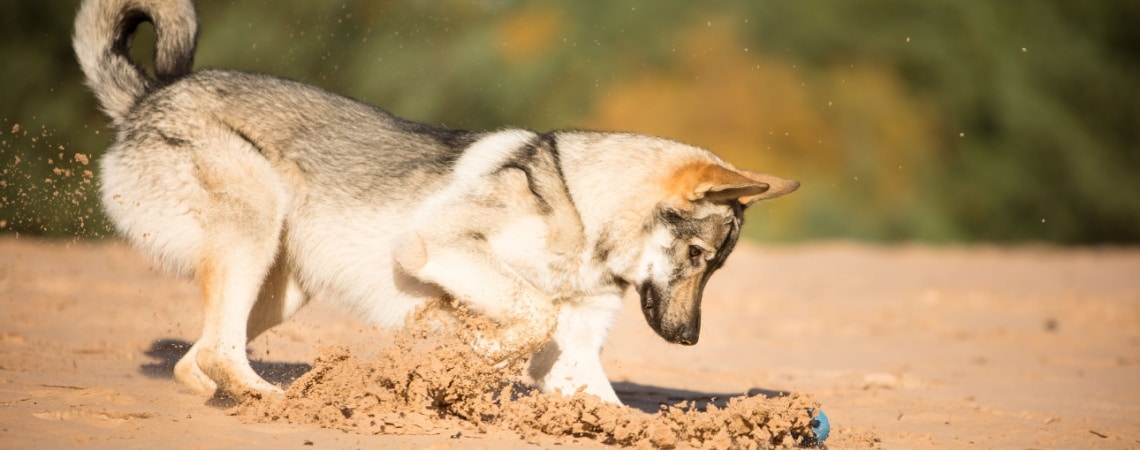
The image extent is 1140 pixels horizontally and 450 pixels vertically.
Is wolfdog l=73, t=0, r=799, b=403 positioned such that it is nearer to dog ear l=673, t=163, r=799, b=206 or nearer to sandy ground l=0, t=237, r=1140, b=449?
dog ear l=673, t=163, r=799, b=206

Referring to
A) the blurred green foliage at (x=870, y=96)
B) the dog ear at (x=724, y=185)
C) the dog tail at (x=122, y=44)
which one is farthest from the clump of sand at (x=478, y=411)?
the blurred green foliage at (x=870, y=96)

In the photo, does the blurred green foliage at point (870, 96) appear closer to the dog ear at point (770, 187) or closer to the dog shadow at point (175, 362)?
the dog shadow at point (175, 362)

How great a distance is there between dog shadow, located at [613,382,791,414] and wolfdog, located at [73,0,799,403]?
73cm

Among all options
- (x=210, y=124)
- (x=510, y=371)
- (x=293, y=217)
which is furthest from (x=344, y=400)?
(x=210, y=124)

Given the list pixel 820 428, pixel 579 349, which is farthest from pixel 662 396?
pixel 820 428

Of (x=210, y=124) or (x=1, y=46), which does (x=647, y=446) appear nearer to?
(x=210, y=124)

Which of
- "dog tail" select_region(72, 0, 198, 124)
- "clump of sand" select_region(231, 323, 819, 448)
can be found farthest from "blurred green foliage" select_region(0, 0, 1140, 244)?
"clump of sand" select_region(231, 323, 819, 448)

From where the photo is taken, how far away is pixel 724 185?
4996 millimetres

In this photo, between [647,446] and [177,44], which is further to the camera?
[177,44]

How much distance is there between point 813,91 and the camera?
2205 cm

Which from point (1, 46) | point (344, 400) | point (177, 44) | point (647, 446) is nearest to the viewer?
point (647, 446)

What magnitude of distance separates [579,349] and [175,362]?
243 centimetres

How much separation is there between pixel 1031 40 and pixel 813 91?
16.2 feet

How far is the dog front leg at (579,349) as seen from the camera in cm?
530
